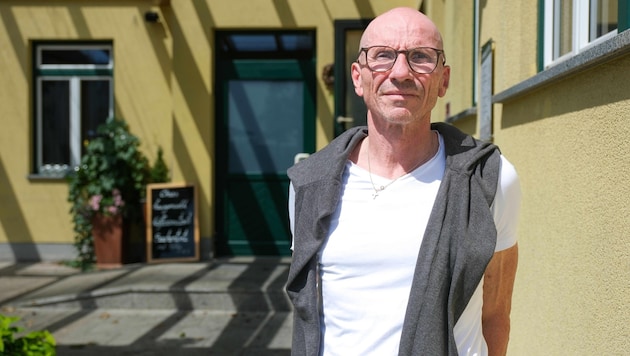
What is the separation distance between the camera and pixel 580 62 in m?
2.41

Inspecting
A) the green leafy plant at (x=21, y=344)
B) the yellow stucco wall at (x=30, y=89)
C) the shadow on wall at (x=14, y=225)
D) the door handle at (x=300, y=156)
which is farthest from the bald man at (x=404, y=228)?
the shadow on wall at (x=14, y=225)

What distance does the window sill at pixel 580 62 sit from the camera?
1991 millimetres

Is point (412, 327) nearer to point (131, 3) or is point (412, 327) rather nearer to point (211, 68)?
point (211, 68)

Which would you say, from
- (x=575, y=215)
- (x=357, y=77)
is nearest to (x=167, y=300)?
(x=575, y=215)

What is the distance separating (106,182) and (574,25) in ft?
20.0

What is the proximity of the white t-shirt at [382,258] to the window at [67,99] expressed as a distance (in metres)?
7.39

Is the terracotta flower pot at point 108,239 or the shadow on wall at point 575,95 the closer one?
the shadow on wall at point 575,95

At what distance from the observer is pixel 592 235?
2.38 meters

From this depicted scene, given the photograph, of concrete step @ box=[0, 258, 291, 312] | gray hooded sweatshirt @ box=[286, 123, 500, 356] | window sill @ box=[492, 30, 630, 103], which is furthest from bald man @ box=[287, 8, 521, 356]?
concrete step @ box=[0, 258, 291, 312]

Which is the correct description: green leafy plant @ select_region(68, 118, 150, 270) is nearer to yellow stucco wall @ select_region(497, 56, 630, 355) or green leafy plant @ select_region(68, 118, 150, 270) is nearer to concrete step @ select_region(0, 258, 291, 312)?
concrete step @ select_region(0, 258, 291, 312)

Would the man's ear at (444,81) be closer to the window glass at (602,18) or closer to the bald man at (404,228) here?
the bald man at (404,228)

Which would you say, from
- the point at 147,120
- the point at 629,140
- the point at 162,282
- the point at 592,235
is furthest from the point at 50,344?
the point at 147,120

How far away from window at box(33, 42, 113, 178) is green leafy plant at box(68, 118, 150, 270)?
479 millimetres

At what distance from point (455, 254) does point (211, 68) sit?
22.5 ft
